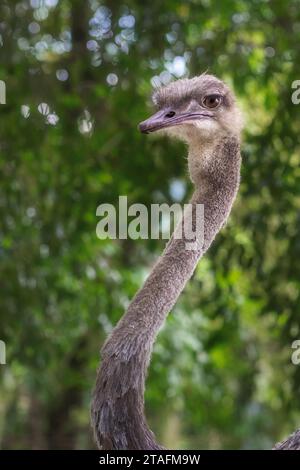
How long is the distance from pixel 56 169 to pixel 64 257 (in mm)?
494

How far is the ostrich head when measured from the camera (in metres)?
2.93

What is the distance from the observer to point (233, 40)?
5625 millimetres

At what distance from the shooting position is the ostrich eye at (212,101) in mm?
2971

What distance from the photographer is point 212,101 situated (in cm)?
299

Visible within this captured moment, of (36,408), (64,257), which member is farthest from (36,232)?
(36,408)

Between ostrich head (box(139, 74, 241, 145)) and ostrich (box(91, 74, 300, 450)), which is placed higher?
ostrich head (box(139, 74, 241, 145))

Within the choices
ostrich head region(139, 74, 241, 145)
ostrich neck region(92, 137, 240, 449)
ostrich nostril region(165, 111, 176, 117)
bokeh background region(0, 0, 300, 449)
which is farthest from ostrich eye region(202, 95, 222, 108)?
bokeh background region(0, 0, 300, 449)

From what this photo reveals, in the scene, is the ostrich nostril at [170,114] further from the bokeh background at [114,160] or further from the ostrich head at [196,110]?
the bokeh background at [114,160]

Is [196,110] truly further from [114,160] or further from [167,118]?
[114,160]

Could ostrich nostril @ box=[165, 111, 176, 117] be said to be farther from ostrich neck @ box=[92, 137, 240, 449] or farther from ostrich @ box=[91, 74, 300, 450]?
ostrich neck @ box=[92, 137, 240, 449]

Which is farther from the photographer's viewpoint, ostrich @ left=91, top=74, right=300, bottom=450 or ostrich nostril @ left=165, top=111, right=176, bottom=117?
ostrich nostril @ left=165, top=111, right=176, bottom=117

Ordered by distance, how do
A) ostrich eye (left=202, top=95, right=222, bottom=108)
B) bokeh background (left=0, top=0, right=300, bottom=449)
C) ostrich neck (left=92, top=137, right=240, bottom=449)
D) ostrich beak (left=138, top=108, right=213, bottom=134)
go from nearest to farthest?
ostrich neck (left=92, top=137, right=240, bottom=449), ostrich beak (left=138, top=108, right=213, bottom=134), ostrich eye (left=202, top=95, right=222, bottom=108), bokeh background (left=0, top=0, right=300, bottom=449)

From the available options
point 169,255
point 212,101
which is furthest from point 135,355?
point 212,101

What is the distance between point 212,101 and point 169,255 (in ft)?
1.55
